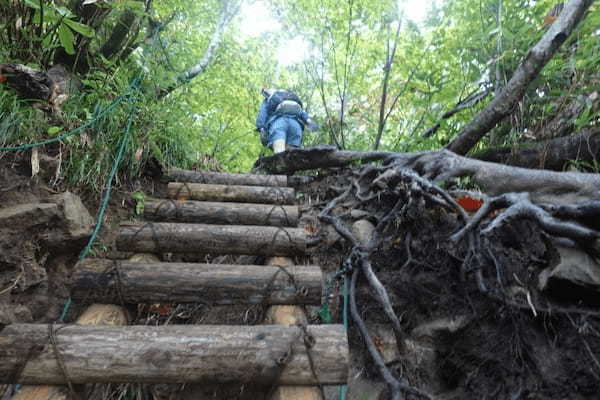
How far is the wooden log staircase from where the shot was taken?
3.83 feet

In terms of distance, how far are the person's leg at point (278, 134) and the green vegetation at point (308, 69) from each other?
2.79 ft

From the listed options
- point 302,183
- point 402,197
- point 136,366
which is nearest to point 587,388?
point 402,197

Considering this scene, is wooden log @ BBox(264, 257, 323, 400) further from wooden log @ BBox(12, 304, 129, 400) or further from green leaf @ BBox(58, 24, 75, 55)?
green leaf @ BBox(58, 24, 75, 55)

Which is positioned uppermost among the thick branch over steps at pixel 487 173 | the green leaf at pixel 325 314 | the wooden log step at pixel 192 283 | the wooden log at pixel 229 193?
→ the thick branch over steps at pixel 487 173

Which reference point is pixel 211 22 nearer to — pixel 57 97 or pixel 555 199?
pixel 57 97

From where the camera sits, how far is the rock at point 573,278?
3.88 feet

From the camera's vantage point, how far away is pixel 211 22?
25.6 feet

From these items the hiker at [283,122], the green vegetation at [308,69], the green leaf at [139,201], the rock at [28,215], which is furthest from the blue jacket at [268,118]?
the rock at [28,215]

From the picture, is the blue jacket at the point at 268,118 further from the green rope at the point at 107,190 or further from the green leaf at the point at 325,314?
the green leaf at the point at 325,314

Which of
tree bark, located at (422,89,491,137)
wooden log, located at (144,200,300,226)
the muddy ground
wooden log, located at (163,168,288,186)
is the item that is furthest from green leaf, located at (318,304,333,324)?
tree bark, located at (422,89,491,137)

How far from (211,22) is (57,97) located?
651 cm

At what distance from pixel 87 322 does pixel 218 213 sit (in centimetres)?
122

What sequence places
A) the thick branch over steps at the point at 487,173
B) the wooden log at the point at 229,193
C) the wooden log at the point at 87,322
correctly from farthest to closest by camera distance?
1. the wooden log at the point at 229,193
2. the thick branch over steps at the point at 487,173
3. the wooden log at the point at 87,322

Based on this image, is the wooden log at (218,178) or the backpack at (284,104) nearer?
the wooden log at (218,178)
